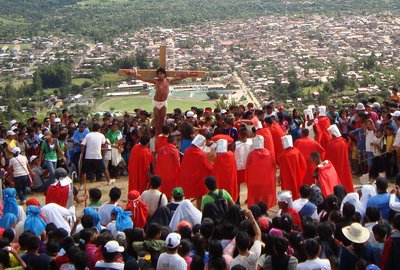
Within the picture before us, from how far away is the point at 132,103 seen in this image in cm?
4300

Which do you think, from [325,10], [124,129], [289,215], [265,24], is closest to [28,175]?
[124,129]

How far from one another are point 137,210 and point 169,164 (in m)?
1.80

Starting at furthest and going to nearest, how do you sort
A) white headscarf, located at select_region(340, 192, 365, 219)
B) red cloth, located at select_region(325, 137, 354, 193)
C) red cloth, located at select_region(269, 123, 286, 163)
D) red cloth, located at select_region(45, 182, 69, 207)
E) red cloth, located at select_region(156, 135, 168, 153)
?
red cloth, located at select_region(269, 123, 286, 163) → red cloth, located at select_region(156, 135, 168, 153) → red cloth, located at select_region(325, 137, 354, 193) → red cloth, located at select_region(45, 182, 69, 207) → white headscarf, located at select_region(340, 192, 365, 219)

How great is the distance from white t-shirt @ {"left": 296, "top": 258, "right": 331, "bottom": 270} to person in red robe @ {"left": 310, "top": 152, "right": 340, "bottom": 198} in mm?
2558

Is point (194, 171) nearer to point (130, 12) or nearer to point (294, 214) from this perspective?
point (294, 214)

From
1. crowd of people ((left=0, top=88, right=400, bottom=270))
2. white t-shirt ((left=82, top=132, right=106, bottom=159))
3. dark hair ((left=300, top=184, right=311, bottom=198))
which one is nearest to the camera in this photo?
crowd of people ((left=0, top=88, right=400, bottom=270))

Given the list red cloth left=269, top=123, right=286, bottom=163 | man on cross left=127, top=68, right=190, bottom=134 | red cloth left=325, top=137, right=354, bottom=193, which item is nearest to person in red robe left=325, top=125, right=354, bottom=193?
red cloth left=325, top=137, right=354, bottom=193

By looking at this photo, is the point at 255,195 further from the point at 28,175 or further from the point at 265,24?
the point at 265,24

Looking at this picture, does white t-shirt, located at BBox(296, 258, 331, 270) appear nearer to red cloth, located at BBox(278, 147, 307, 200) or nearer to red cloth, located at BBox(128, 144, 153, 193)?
red cloth, located at BBox(278, 147, 307, 200)

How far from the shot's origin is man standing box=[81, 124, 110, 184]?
10.7 metres

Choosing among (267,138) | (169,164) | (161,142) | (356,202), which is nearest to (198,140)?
(169,164)

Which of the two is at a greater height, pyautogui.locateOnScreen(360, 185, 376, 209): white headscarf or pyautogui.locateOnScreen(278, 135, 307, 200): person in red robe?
pyautogui.locateOnScreen(360, 185, 376, 209): white headscarf

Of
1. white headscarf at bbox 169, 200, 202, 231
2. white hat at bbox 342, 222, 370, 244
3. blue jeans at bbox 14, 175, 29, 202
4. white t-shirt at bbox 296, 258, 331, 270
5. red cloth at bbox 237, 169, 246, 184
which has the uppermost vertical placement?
white hat at bbox 342, 222, 370, 244

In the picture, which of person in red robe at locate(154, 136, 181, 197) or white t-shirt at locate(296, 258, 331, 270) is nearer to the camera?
white t-shirt at locate(296, 258, 331, 270)
